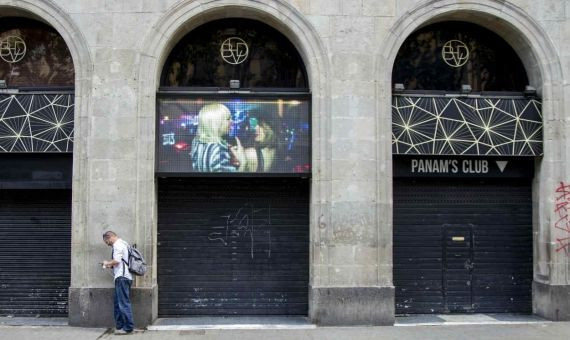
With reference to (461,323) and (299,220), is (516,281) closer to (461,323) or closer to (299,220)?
(461,323)

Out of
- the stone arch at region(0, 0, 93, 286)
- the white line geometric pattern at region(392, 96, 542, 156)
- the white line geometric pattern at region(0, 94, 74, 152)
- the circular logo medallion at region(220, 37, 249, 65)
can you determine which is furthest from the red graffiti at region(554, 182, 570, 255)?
the white line geometric pattern at region(0, 94, 74, 152)

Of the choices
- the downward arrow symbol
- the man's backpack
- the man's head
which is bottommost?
the man's backpack

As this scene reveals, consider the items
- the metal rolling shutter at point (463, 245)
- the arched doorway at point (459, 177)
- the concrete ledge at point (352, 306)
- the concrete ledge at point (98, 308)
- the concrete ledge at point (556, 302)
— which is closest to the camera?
the concrete ledge at point (98, 308)

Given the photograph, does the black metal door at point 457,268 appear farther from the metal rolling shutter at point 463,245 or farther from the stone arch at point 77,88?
the stone arch at point 77,88

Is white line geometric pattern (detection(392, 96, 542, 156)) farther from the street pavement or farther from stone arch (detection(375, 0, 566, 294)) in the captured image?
the street pavement

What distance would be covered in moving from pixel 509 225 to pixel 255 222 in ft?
16.5

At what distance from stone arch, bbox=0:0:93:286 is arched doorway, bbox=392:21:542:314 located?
576 centimetres

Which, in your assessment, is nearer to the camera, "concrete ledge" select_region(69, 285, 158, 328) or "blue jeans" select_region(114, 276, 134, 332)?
"blue jeans" select_region(114, 276, 134, 332)

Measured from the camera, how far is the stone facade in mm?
10398

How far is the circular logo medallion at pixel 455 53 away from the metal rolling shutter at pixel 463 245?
7.91 feet

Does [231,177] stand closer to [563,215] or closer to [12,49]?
[12,49]

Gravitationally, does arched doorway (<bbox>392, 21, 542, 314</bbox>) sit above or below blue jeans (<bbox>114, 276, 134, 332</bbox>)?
above

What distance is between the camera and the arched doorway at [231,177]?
426 inches

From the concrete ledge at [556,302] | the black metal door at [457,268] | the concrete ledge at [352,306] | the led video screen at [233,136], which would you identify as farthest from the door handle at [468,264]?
the led video screen at [233,136]
